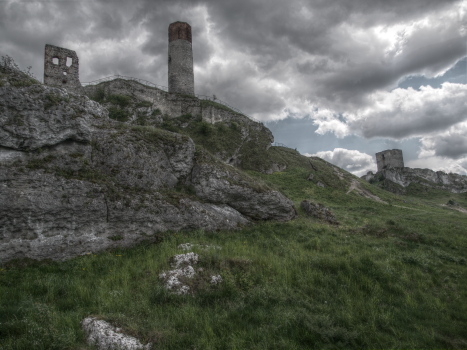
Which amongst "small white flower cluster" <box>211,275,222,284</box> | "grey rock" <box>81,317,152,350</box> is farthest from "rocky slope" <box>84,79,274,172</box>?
"grey rock" <box>81,317,152,350</box>

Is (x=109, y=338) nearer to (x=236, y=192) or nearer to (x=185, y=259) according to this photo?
(x=185, y=259)

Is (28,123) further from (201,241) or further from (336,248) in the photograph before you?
(336,248)

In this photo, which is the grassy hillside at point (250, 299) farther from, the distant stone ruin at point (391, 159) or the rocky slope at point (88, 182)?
the distant stone ruin at point (391, 159)

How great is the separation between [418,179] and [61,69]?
216ft

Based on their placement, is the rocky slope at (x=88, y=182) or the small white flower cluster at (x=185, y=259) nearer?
the small white flower cluster at (x=185, y=259)

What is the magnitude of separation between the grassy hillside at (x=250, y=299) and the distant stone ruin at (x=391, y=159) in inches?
2353

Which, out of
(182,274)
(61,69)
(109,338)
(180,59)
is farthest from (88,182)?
(180,59)

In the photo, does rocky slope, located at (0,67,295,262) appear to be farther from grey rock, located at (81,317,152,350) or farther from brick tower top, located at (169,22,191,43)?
brick tower top, located at (169,22,191,43)

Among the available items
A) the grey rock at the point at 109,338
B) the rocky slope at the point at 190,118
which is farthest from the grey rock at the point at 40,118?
the rocky slope at the point at 190,118

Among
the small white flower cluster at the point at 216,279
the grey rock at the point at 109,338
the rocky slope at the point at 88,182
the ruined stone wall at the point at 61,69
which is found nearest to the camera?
the grey rock at the point at 109,338

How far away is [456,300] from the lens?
7.25 meters

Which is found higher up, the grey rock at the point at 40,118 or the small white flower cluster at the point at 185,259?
the grey rock at the point at 40,118

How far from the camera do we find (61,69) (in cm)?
2984

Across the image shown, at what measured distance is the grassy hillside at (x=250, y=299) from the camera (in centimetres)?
518
